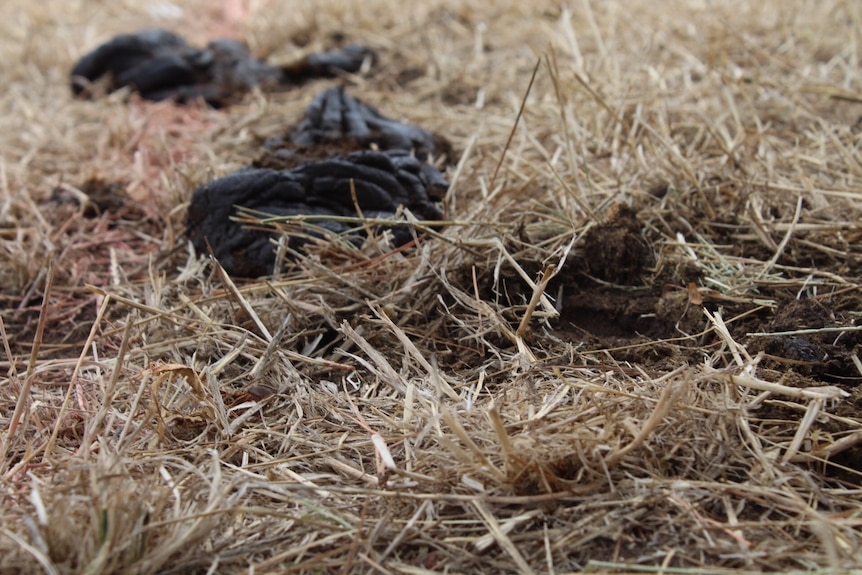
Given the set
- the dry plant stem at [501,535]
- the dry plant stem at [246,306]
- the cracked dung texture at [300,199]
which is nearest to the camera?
the dry plant stem at [501,535]

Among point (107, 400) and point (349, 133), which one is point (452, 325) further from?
point (349, 133)

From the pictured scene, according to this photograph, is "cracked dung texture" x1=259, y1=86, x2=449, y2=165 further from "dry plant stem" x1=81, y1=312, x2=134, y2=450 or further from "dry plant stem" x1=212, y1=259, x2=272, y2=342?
"dry plant stem" x1=81, y1=312, x2=134, y2=450

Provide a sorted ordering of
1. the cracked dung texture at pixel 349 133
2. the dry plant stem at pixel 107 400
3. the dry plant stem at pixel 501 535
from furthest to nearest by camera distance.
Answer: the cracked dung texture at pixel 349 133 → the dry plant stem at pixel 107 400 → the dry plant stem at pixel 501 535

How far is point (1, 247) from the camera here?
331 cm

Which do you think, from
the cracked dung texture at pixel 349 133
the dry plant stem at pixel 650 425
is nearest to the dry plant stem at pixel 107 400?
the dry plant stem at pixel 650 425

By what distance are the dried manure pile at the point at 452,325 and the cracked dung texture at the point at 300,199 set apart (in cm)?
1

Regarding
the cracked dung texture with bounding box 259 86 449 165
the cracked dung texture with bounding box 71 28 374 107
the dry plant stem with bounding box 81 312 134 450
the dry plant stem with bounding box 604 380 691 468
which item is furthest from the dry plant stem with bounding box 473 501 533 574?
the cracked dung texture with bounding box 71 28 374 107

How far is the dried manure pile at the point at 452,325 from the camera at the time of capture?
167 centimetres

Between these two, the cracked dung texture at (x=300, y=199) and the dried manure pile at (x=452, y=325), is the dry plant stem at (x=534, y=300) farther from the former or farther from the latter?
the cracked dung texture at (x=300, y=199)

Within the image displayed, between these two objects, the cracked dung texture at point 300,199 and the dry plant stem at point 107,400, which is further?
the cracked dung texture at point 300,199

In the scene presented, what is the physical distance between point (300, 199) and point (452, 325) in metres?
0.98

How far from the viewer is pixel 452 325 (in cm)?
252

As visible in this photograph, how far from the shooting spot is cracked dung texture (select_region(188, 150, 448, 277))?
3012 millimetres

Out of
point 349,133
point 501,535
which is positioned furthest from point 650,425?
point 349,133
